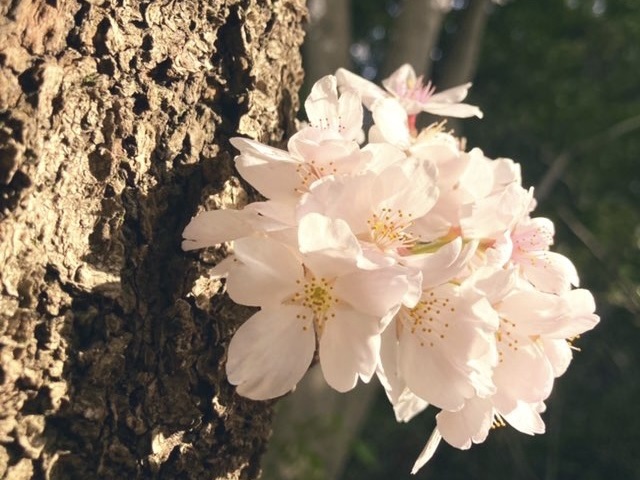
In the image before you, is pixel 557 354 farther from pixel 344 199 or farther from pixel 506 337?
pixel 344 199

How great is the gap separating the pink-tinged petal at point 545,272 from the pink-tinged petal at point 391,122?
0.19 meters

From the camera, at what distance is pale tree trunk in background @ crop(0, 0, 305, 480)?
0.66 m

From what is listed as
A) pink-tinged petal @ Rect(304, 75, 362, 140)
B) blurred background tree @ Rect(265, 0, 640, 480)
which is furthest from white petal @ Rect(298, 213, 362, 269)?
blurred background tree @ Rect(265, 0, 640, 480)

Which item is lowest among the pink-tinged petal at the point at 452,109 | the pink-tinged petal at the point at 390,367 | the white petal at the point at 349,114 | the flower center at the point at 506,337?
the pink-tinged petal at the point at 390,367

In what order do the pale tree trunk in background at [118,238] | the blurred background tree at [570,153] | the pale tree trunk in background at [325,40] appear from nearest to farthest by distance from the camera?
the pale tree trunk in background at [118,238] < the pale tree trunk in background at [325,40] < the blurred background tree at [570,153]

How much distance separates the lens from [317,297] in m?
0.72

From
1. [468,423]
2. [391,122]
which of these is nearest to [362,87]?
[391,122]

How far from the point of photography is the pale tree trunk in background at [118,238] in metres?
0.66

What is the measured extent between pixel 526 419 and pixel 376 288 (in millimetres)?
278

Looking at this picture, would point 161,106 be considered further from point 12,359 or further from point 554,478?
point 554,478

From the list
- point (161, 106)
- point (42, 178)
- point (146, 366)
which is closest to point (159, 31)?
point (161, 106)

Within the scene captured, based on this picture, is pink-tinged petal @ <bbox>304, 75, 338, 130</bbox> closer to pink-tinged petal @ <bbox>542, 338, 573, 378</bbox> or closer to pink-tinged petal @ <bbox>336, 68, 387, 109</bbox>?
pink-tinged petal @ <bbox>336, 68, 387, 109</bbox>

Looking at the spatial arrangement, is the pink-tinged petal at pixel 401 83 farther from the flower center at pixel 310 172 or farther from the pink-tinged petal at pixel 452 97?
the flower center at pixel 310 172

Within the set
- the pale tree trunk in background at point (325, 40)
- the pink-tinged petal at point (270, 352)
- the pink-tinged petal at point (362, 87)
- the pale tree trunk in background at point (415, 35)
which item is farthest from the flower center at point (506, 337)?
the pale tree trunk in background at point (415, 35)
